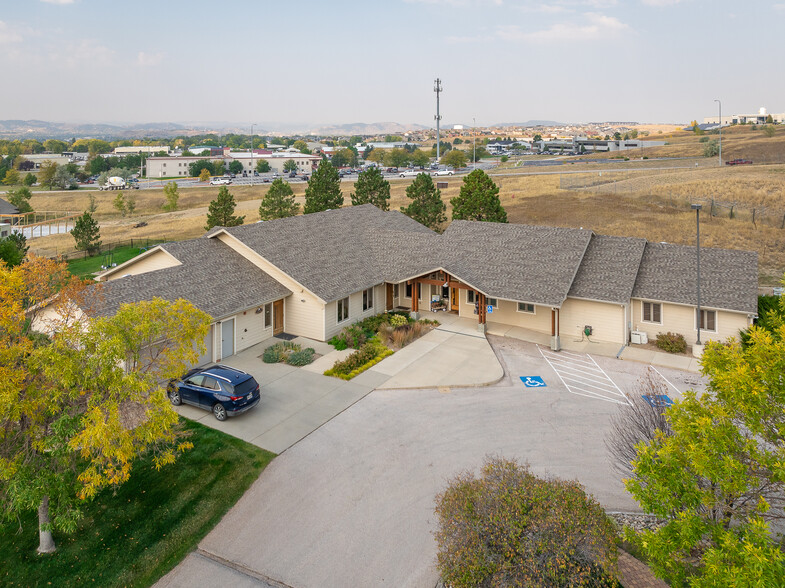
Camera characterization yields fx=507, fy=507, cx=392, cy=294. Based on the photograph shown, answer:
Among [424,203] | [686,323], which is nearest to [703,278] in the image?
[686,323]

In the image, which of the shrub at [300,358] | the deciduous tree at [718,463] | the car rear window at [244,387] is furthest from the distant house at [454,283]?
the deciduous tree at [718,463]

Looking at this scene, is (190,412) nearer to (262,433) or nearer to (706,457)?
(262,433)

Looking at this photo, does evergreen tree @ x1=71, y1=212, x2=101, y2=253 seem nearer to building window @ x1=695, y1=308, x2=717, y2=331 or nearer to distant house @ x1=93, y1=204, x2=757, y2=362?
distant house @ x1=93, y1=204, x2=757, y2=362

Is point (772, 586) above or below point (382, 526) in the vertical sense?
above

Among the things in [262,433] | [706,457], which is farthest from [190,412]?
[706,457]

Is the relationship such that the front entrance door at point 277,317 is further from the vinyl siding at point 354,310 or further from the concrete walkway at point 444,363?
the concrete walkway at point 444,363

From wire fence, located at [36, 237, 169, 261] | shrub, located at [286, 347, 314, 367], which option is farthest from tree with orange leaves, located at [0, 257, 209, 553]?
wire fence, located at [36, 237, 169, 261]
